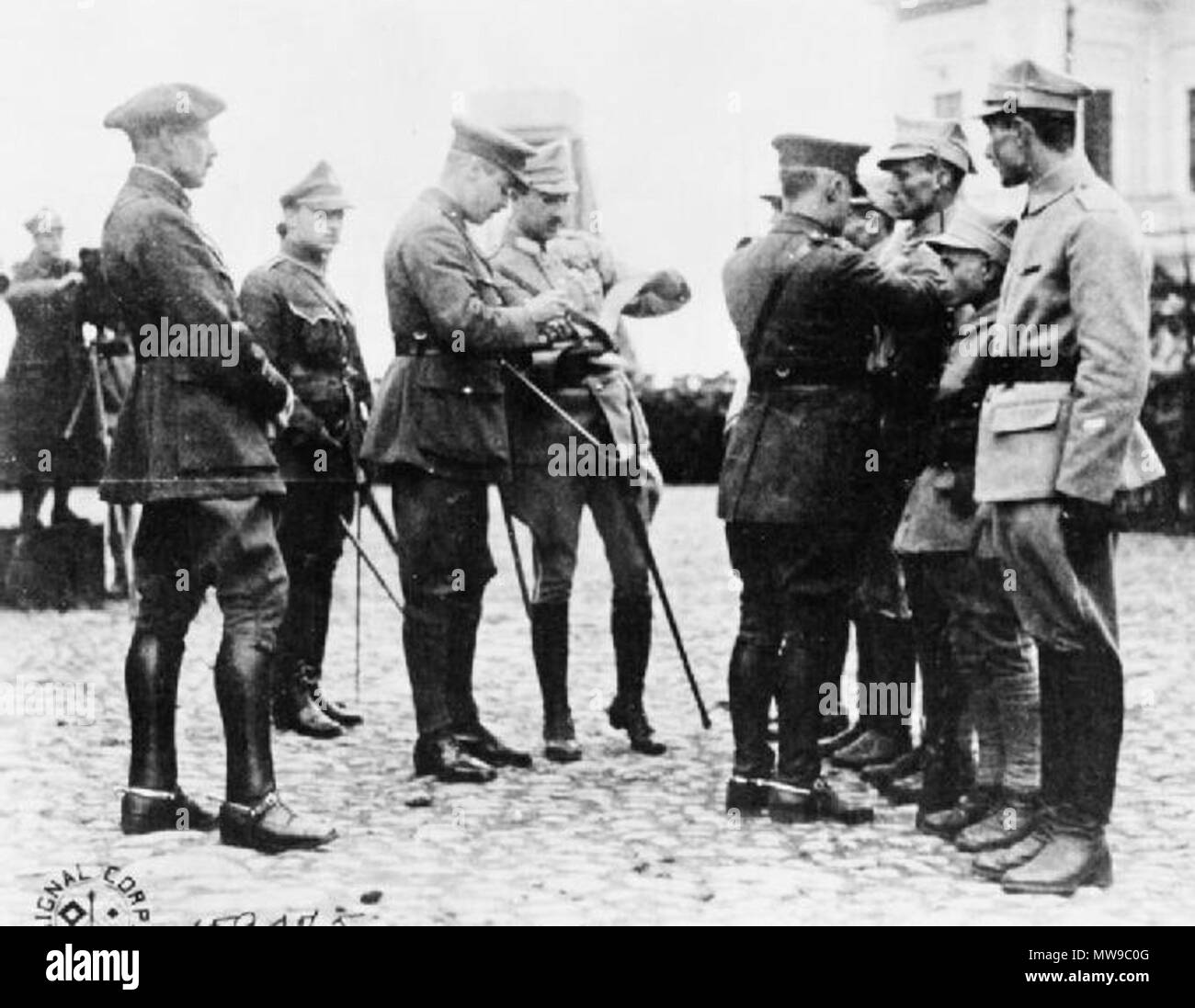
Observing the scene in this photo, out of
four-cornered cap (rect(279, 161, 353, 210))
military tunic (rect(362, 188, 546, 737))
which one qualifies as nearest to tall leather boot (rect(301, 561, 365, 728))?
military tunic (rect(362, 188, 546, 737))

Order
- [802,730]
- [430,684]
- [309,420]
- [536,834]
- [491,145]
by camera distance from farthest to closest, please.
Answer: [309,420] < [430,684] < [491,145] < [802,730] < [536,834]

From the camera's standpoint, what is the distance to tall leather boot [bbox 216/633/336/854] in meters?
5.33

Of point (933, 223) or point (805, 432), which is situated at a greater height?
point (933, 223)

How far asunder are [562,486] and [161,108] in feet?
7.46

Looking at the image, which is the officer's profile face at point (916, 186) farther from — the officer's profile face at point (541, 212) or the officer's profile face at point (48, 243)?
the officer's profile face at point (48, 243)

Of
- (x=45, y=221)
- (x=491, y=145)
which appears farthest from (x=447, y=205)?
(x=45, y=221)

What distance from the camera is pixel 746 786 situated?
231 inches

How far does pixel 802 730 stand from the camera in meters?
5.69

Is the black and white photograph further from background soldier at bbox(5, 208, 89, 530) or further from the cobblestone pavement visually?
background soldier at bbox(5, 208, 89, 530)

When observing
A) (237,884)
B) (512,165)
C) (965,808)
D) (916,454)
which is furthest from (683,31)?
(237,884)

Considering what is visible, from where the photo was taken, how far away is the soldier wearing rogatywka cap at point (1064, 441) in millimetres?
4734

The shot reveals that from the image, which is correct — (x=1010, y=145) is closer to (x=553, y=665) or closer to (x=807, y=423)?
(x=807, y=423)
